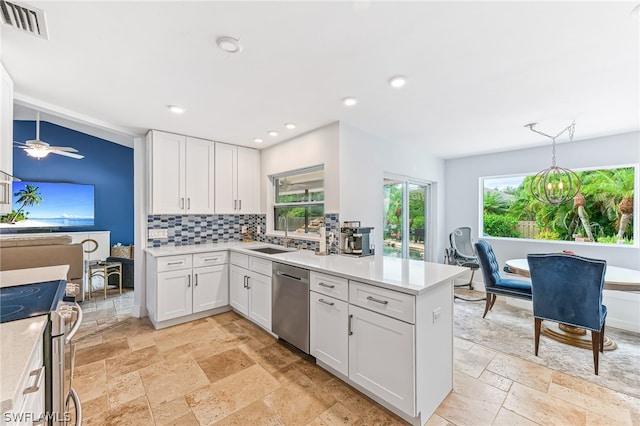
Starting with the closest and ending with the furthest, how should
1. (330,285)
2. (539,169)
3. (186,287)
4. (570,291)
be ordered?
(330,285)
(570,291)
(186,287)
(539,169)

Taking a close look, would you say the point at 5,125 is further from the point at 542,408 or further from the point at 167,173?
the point at 542,408

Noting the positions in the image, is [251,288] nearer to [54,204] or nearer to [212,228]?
[212,228]

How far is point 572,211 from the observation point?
3.93m

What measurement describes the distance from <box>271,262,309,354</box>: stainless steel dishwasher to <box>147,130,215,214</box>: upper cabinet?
65.8 inches

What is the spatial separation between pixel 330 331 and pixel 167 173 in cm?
281

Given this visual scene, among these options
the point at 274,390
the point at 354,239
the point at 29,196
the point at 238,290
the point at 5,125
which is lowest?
the point at 274,390

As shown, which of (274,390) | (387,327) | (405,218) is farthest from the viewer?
(405,218)

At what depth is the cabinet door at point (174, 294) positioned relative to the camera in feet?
10.3

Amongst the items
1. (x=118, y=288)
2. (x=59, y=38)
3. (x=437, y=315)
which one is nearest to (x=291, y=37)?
(x=59, y=38)

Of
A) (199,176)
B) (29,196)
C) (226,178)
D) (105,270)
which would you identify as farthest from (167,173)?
(29,196)

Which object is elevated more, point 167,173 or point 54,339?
point 167,173

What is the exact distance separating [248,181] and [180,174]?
0.97 metres

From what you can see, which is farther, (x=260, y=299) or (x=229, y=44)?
(x=260, y=299)

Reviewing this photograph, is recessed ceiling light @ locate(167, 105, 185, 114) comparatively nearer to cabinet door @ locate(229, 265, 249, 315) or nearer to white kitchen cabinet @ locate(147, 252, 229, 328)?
white kitchen cabinet @ locate(147, 252, 229, 328)
